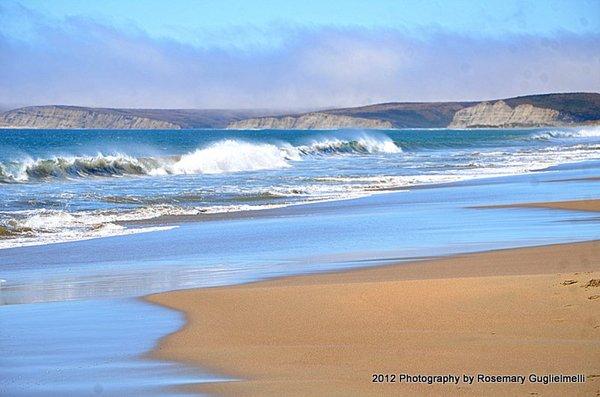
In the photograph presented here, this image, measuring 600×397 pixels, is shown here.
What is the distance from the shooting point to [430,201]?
66.2ft

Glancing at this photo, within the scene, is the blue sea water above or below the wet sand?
below

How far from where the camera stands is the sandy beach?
→ 5602mm

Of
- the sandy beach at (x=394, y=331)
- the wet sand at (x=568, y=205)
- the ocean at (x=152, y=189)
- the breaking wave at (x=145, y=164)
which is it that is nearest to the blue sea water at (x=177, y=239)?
the ocean at (x=152, y=189)

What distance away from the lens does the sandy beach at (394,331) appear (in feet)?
18.4

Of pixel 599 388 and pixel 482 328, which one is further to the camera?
pixel 482 328

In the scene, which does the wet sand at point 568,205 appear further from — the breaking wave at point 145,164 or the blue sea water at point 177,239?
the breaking wave at point 145,164

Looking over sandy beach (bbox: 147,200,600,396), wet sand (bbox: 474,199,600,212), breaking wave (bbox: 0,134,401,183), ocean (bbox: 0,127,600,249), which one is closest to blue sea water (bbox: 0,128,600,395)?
ocean (bbox: 0,127,600,249)

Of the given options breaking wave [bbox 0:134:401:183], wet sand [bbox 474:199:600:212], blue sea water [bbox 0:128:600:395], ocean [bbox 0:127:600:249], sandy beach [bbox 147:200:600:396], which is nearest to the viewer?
sandy beach [bbox 147:200:600:396]

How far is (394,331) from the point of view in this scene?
6.78 meters

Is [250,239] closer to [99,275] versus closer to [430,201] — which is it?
[99,275]

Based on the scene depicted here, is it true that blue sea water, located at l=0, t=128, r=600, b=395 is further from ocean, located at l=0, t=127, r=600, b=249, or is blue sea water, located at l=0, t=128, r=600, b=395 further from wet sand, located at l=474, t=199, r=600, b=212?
wet sand, located at l=474, t=199, r=600, b=212

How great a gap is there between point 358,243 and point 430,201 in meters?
7.58

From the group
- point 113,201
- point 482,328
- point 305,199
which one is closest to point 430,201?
point 305,199

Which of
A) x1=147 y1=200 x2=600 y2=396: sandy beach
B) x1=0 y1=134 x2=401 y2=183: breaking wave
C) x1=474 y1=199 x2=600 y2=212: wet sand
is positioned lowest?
x1=147 y1=200 x2=600 y2=396: sandy beach
